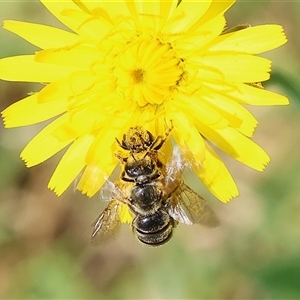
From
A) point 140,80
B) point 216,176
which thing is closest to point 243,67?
point 140,80

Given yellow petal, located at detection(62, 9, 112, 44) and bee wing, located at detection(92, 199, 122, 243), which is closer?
yellow petal, located at detection(62, 9, 112, 44)

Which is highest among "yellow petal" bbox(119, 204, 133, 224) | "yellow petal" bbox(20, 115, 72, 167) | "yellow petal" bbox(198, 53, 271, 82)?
"yellow petal" bbox(198, 53, 271, 82)

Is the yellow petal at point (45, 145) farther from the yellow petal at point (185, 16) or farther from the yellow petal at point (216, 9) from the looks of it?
the yellow petal at point (216, 9)

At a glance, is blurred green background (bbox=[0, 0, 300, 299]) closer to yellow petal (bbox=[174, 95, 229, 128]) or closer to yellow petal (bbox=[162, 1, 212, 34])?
yellow petal (bbox=[174, 95, 229, 128])

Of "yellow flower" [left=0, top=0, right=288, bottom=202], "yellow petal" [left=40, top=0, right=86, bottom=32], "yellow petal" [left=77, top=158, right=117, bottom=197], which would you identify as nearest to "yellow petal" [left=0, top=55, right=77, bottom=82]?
"yellow flower" [left=0, top=0, right=288, bottom=202]

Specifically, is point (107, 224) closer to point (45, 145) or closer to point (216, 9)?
point (45, 145)

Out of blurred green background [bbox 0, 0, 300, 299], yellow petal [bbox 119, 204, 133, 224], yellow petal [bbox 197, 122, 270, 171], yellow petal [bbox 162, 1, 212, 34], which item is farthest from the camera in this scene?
blurred green background [bbox 0, 0, 300, 299]

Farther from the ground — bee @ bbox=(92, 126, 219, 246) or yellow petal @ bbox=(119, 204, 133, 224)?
bee @ bbox=(92, 126, 219, 246)
